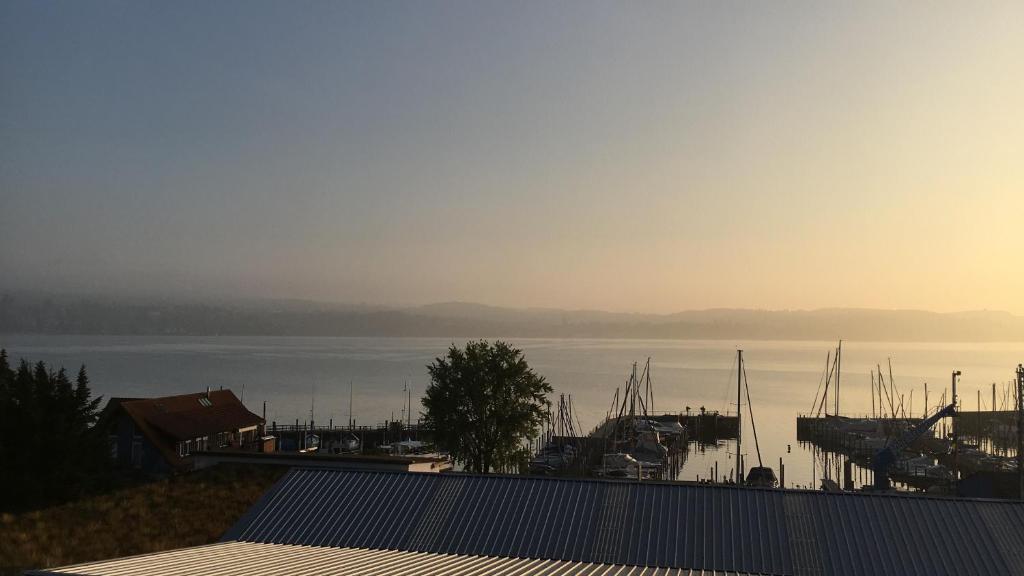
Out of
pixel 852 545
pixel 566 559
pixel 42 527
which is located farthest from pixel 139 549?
pixel 852 545

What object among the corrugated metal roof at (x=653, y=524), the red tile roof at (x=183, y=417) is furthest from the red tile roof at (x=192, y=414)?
the corrugated metal roof at (x=653, y=524)

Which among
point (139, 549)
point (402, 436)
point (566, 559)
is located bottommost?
point (402, 436)

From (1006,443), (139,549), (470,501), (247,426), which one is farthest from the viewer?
(1006,443)

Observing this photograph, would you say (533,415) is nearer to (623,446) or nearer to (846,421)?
(623,446)

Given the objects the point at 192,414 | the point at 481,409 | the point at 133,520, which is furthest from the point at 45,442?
the point at 481,409

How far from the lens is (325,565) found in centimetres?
1766

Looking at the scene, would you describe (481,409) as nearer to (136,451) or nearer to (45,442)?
(136,451)

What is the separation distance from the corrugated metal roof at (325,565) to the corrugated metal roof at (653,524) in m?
0.82

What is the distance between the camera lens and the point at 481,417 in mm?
43688

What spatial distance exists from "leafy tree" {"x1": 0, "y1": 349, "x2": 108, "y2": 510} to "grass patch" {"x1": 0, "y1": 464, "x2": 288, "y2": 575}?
132 cm

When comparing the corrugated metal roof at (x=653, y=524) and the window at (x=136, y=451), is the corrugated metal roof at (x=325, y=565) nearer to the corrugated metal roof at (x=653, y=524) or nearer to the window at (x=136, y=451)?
the corrugated metal roof at (x=653, y=524)

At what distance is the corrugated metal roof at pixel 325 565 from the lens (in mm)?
16531

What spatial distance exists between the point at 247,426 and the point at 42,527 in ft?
78.3

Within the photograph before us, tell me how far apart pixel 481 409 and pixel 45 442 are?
20.5 meters
